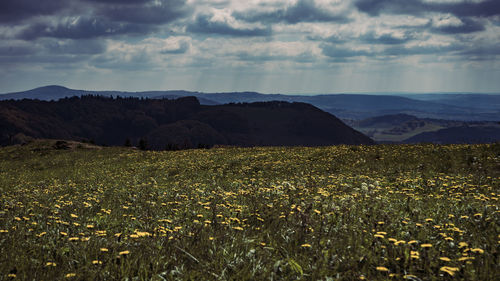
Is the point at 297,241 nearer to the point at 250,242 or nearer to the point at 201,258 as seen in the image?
the point at 250,242

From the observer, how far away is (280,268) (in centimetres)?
545

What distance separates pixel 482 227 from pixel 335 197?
4056 millimetres

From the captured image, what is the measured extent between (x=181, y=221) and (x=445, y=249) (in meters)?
5.34

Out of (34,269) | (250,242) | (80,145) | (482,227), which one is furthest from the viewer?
(80,145)

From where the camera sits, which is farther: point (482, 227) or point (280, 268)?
point (482, 227)

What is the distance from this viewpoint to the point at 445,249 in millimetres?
6035

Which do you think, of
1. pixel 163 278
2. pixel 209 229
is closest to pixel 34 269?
pixel 163 278

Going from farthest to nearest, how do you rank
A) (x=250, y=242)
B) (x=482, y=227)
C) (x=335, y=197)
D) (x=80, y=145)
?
(x=80, y=145), (x=335, y=197), (x=482, y=227), (x=250, y=242)

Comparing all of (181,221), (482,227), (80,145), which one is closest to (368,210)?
(482,227)

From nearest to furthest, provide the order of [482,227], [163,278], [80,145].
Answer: [163,278]
[482,227]
[80,145]

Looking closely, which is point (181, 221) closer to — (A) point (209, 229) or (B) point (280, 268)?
(A) point (209, 229)

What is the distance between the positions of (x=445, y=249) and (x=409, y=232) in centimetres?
97

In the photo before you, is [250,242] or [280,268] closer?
[280,268]

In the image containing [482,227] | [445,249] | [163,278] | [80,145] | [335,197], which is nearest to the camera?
[163,278]
